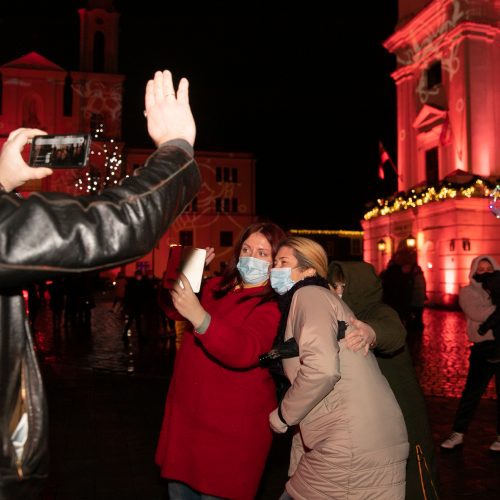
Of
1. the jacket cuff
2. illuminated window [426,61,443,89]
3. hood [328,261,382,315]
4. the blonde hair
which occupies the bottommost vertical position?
hood [328,261,382,315]

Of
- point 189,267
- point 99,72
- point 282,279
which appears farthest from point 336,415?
point 99,72

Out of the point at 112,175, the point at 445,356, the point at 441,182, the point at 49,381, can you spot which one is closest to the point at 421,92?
the point at 441,182

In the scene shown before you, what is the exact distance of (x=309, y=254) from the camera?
3109 millimetres

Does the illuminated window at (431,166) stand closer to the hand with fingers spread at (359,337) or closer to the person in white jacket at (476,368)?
the person in white jacket at (476,368)

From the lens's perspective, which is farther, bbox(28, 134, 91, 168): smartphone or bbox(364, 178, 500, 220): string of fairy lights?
bbox(364, 178, 500, 220): string of fairy lights

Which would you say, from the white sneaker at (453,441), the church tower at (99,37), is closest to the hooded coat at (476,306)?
the white sneaker at (453,441)

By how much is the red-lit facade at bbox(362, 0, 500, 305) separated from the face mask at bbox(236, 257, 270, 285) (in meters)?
23.8

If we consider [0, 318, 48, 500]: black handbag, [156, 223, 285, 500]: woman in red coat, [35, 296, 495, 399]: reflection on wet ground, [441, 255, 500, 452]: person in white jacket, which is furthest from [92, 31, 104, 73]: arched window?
Answer: [0, 318, 48, 500]: black handbag

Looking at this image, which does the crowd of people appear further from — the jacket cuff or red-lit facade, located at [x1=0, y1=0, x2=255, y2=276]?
red-lit facade, located at [x1=0, y1=0, x2=255, y2=276]

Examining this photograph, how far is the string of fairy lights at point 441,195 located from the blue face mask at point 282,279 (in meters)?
20.6

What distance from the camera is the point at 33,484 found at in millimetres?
1662

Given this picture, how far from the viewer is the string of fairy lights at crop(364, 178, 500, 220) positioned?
25812 mm

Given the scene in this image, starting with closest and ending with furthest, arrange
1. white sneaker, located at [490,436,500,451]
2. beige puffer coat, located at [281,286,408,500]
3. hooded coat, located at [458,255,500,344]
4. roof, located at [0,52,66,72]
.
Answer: beige puffer coat, located at [281,286,408,500] → white sneaker, located at [490,436,500,451] → hooded coat, located at [458,255,500,344] → roof, located at [0,52,66,72]

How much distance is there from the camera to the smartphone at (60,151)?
165cm
